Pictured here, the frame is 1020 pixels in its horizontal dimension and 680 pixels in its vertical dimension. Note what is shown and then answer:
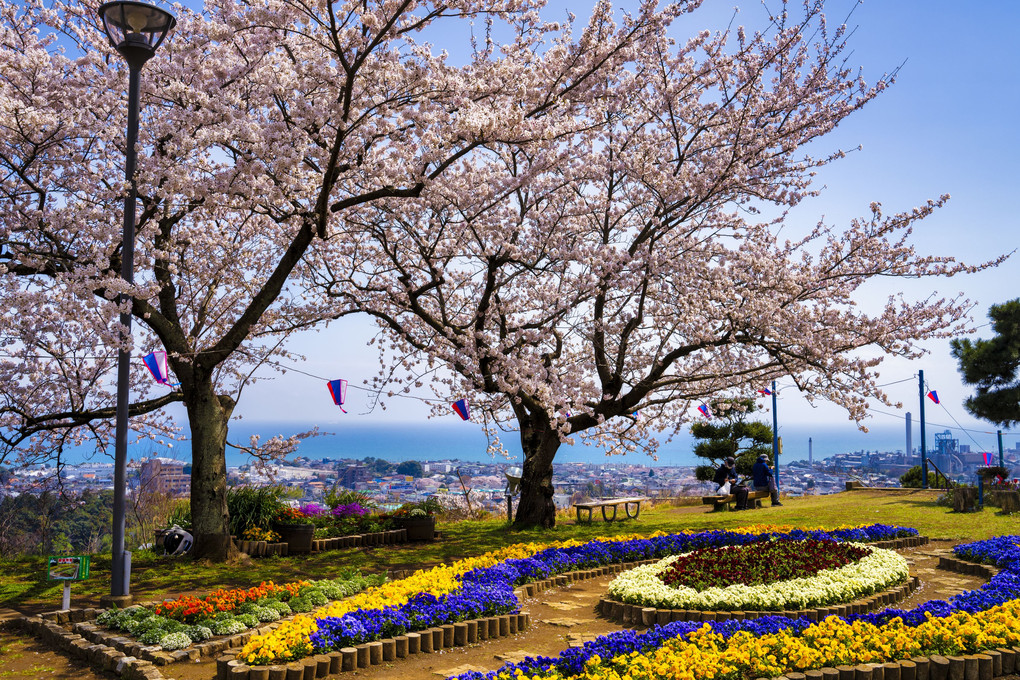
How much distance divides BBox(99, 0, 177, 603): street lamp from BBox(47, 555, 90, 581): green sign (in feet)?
0.96

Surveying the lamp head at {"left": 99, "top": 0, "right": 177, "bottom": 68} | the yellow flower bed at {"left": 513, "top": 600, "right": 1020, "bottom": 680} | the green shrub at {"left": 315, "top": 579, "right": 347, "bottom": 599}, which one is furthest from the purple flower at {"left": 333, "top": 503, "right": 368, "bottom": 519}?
the yellow flower bed at {"left": 513, "top": 600, "right": 1020, "bottom": 680}

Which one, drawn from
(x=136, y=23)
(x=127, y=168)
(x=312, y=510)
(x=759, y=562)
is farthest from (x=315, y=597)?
(x=312, y=510)

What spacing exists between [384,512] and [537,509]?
10.3 ft

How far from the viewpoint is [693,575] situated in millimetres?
7883

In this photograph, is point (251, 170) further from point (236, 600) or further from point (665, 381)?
point (665, 381)

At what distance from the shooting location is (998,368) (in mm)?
23531

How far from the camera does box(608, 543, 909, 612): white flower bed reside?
6.95 meters

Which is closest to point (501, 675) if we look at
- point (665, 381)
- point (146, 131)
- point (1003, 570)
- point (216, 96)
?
point (1003, 570)

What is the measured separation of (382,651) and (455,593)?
4.06 ft

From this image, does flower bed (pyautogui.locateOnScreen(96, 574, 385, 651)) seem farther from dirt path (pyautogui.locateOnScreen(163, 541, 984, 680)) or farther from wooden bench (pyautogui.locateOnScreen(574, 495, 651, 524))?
wooden bench (pyautogui.locateOnScreen(574, 495, 651, 524))

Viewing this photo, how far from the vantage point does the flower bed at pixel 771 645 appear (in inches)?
187

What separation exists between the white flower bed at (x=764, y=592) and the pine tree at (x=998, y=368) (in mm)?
19028

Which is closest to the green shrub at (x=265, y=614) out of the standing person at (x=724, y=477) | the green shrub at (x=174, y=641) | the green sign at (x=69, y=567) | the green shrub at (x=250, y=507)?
the green shrub at (x=174, y=641)

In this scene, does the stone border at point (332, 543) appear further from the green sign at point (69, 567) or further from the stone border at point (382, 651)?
the stone border at point (382, 651)
